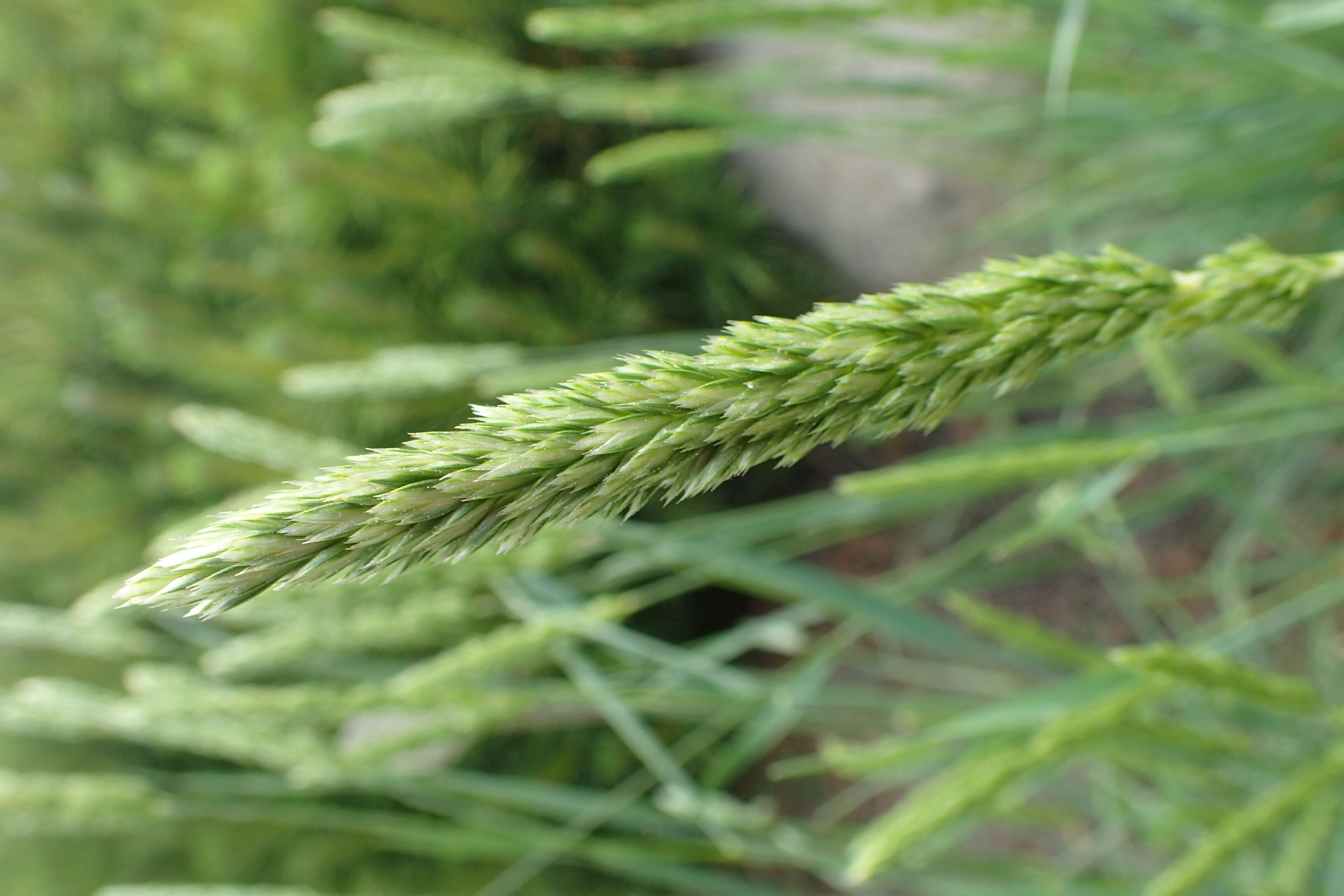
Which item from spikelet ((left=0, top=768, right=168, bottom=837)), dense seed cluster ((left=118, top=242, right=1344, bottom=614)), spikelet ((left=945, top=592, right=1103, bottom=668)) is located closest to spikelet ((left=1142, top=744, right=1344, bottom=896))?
spikelet ((left=945, top=592, right=1103, bottom=668))

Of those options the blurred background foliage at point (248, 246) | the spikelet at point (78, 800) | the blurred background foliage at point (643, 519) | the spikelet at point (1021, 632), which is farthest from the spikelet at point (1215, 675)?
the blurred background foliage at point (248, 246)

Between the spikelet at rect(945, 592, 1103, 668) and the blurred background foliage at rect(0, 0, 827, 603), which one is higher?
the blurred background foliage at rect(0, 0, 827, 603)

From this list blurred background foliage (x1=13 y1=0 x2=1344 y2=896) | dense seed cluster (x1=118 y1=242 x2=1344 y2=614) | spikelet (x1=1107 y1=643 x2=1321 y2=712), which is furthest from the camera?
blurred background foliage (x1=13 y1=0 x2=1344 y2=896)

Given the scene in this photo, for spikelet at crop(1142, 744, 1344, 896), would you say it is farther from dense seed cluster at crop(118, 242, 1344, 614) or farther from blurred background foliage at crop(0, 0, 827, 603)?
blurred background foliage at crop(0, 0, 827, 603)

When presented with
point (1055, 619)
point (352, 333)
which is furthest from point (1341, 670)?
point (352, 333)

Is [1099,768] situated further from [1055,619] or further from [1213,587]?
[1055,619]

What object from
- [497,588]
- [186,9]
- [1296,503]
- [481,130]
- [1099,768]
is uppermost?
[186,9]

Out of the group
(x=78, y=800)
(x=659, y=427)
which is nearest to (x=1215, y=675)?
(x=659, y=427)

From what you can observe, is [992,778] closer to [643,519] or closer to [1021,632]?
[1021,632]
